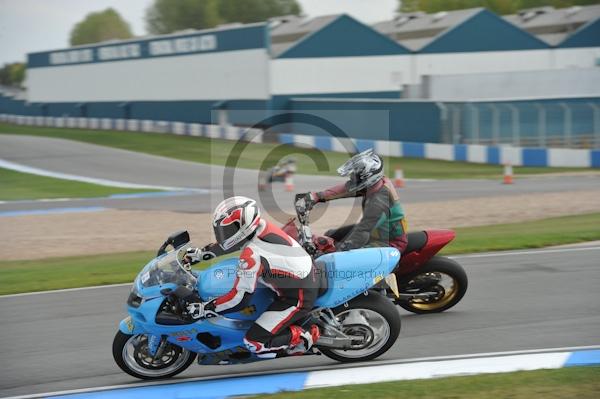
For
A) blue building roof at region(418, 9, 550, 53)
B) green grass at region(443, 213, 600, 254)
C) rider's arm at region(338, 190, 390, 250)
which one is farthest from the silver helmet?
blue building roof at region(418, 9, 550, 53)

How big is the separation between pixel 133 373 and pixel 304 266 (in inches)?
72.9

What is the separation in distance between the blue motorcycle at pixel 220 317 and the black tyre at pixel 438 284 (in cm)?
157

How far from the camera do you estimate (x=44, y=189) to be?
2739cm

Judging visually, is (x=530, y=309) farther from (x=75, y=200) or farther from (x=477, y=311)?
(x=75, y=200)

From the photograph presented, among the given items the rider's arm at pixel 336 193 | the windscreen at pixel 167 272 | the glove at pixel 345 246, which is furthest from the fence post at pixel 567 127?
the windscreen at pixel 167 272

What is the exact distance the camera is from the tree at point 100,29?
143125mm

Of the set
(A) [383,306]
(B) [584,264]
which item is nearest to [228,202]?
(A) [383,306]

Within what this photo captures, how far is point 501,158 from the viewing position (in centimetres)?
3241

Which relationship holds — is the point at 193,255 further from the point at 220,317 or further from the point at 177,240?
the point at 220,317

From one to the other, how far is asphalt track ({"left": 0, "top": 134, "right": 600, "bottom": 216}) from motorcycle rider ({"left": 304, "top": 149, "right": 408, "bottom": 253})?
12.0 meters

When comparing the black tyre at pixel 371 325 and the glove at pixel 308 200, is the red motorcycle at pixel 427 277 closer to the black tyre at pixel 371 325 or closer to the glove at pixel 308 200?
the glove at pixel 308 200

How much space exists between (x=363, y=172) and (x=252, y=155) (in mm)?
29300

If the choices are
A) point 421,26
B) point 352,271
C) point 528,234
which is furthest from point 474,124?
point 352,271

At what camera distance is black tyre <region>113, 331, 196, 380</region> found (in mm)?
7430
